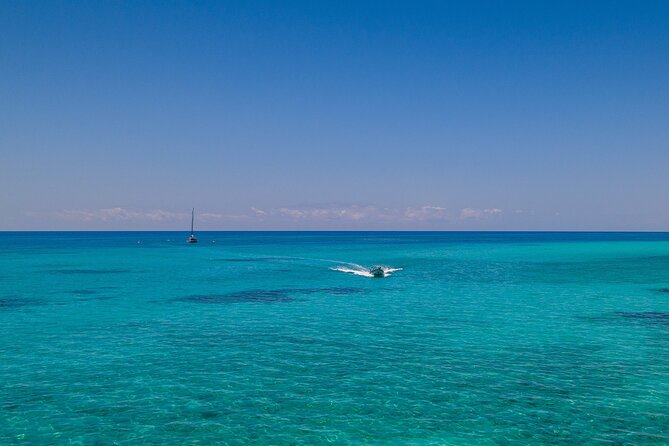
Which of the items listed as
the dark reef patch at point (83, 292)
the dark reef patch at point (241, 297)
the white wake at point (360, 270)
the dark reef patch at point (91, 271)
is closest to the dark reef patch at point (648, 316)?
the dark reef patch at point (241, 297)

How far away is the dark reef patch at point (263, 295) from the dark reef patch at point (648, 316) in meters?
29.3

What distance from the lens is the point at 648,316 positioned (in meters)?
43.0

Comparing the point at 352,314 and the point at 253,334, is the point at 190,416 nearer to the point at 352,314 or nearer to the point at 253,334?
the point at 253,334

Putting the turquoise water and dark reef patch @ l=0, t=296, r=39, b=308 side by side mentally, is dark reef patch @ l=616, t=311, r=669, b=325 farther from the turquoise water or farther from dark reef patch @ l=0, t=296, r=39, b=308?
dark reef patch @ l=0, t=296, r=39, b=308

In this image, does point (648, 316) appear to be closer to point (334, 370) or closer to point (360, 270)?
point (334, 370)

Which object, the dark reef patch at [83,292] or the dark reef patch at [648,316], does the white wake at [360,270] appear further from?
the dark reef patch at [83,292]

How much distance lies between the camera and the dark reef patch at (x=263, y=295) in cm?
5350

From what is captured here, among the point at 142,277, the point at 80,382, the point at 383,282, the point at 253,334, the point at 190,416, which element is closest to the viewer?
the point at 190,416

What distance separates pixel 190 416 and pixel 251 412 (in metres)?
2.70

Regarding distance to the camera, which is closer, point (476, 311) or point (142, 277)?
point (476, 311)

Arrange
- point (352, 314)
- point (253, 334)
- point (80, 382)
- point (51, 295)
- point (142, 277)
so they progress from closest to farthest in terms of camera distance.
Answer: point (80, 382), point (253, 334), point (352, 314), point (51, 295), point (142, 277)

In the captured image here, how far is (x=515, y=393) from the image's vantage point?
78.4 feet

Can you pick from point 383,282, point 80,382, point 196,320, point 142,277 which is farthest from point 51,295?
point 383,282

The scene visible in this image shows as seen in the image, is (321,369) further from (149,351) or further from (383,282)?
(383,282)
